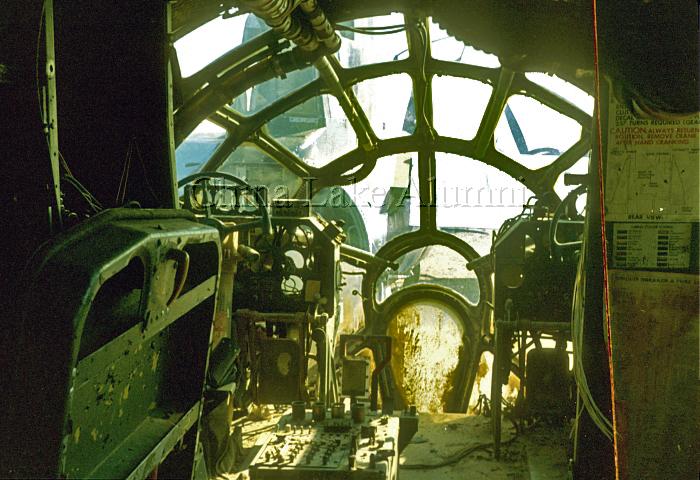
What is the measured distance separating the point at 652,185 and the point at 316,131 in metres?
7.13

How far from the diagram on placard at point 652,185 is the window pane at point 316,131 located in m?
6.66

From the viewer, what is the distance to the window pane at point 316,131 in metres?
9.03

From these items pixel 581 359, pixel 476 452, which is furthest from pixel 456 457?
pixel 581 359

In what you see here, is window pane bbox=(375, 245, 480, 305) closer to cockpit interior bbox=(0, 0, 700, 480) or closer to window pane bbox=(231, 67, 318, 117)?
cockpit interior bbox=(0, 0, 700, 480)

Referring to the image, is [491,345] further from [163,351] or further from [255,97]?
[163,351]

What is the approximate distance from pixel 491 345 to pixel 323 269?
2.40 m

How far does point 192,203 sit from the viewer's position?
22.4ft

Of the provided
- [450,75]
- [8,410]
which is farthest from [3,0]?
[450,75]

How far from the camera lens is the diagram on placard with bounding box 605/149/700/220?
2523 mm

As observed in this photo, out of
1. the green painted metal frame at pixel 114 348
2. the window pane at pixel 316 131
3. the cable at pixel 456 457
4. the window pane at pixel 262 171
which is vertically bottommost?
the cable at pixel 456 457

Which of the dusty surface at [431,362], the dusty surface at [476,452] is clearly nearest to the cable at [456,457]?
the dusty surface at [476,452]

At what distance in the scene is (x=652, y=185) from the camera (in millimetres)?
2551

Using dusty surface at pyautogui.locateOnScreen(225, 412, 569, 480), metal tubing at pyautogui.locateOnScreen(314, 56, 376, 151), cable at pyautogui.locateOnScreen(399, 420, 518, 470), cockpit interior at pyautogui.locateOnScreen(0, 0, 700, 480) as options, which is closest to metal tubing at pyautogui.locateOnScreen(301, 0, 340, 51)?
cockpit interior at pyautogui.locateOnScreen(0, 0, 700, 480)

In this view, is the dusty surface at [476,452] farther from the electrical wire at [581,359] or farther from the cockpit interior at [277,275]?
the electrical wire at [581,359]
